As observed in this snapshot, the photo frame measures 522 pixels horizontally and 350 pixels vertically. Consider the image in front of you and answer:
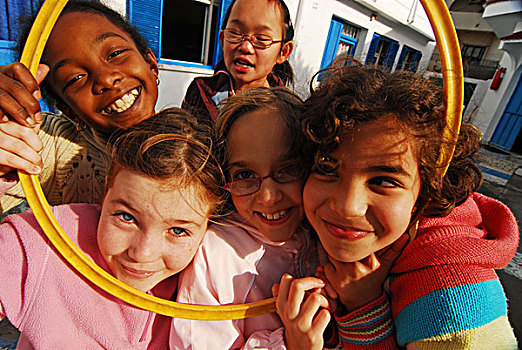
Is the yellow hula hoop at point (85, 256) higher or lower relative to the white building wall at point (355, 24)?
lower

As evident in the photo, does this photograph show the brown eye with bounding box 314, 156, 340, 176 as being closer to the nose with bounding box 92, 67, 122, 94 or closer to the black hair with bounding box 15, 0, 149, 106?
the nose with bounding box 92, 67, 122, 94

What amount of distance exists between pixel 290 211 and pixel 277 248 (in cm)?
20

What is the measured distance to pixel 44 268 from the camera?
108 centimetres

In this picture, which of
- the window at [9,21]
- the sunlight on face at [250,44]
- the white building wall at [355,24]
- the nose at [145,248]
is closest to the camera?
the nose at [145,248]

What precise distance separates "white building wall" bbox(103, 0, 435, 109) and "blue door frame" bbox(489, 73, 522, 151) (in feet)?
24.7

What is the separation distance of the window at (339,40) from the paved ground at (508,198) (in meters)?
3.51

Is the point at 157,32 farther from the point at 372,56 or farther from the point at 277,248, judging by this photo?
the point at 372,56

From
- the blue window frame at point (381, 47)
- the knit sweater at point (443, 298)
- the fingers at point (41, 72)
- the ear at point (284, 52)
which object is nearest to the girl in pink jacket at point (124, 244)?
the fingers at point (41, 72)

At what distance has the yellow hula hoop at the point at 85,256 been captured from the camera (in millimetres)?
912

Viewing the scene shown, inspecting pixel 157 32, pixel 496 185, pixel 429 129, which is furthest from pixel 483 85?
pixel 429 129

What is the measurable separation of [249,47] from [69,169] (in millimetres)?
1275

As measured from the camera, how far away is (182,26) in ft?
21.9

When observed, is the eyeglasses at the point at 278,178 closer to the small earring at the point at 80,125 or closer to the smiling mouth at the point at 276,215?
the smiling mouth at the point at 276,215

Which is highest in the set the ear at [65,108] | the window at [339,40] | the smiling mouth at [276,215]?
the window at [339,40]
